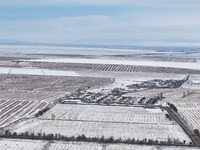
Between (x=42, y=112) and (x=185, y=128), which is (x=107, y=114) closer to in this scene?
(x=42, y=112)

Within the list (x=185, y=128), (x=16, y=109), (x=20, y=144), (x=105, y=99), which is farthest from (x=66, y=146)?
(x=105, y=99)

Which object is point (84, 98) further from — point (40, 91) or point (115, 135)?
point (115, 135)

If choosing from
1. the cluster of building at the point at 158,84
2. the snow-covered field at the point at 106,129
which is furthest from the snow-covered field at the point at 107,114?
the cluster of building at the point at 158,84

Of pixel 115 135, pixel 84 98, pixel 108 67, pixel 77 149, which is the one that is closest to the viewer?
pixel 77 149

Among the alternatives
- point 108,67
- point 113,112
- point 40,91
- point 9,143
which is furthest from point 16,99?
point 108,67

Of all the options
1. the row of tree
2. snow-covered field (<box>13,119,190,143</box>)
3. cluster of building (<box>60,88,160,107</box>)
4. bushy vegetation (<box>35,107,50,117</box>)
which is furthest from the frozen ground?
cluster of building (<box>60,88,160,107</box>)

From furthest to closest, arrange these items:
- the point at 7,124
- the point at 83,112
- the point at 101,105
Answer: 1. the point at 101,105
2. the point at 83,112
3. the point at 7,124
